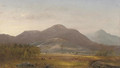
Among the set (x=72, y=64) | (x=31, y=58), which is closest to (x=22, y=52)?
(x=31, y=58)

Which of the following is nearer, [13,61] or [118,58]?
[13,61]

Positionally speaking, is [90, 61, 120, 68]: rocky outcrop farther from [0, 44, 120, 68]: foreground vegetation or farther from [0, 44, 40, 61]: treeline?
[0, 44, 40, 61]: treeline

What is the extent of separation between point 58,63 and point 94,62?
23.3m

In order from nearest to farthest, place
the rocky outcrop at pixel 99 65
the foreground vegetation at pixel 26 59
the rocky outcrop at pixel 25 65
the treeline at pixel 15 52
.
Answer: the rocky outcrop at pixel 25 65
the foreground vegetation at pixel 26 59
the treeline at pixel 15 52
the rocky outcrop at pixel 99 65

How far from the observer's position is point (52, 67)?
465 ft

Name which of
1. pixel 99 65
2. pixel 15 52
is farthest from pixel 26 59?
pixel 99 65

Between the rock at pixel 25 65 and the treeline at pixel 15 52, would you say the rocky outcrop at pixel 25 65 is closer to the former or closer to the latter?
the rock at pixel 25 65

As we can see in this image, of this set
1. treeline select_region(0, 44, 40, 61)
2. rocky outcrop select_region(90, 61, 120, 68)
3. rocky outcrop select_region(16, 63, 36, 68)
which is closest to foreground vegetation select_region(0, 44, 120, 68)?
treeline select_region(0, 44, 40, 61)

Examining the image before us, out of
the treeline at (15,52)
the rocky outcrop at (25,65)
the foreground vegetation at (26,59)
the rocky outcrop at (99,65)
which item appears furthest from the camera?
the rocky outcrop at (99,65)

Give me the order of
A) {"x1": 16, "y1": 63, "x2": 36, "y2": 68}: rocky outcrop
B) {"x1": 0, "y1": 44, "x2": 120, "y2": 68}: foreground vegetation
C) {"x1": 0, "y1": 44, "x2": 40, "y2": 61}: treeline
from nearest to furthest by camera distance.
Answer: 1. {"x1": 16, "y1": 63, "x2": 36, "y2": 68}: rocky outcrop
2. {"x1": 0, "y1": 44, "x2": 120, "y2": 68}: foreground vegetation
3. {"x1": 0, "y1": 44, "x2": 40, "y2": 61}: treeline

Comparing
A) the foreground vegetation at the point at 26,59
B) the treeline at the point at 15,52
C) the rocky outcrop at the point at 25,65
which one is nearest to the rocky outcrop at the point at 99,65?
the foreground vegetation at the point at 26,59

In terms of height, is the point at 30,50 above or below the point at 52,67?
above

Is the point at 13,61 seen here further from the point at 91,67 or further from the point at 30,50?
the point at 91,67

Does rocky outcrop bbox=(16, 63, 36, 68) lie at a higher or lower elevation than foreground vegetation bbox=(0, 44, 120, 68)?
lower
